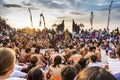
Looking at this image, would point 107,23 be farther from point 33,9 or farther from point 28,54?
point 28,54

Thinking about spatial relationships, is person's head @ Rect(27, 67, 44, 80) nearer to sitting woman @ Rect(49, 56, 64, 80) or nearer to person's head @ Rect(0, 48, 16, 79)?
person's head @ Rect(0, 48, 16, 79)

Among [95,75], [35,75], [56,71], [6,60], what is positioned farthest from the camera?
[56,71]

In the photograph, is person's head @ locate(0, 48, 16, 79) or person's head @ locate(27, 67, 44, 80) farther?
person's head @ locate(27, 67, 44, 80)

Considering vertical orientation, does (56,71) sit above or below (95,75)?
below

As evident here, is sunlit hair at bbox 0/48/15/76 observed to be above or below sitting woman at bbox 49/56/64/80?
above

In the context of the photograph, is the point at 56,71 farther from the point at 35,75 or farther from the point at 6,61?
the point at 6,61

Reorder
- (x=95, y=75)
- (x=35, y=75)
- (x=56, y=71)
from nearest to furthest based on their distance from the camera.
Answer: (x=95, y=75) < (x=35, y=75) < (x=56, y=71)

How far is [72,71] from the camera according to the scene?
16.1 ft

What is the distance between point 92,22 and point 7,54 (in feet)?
174

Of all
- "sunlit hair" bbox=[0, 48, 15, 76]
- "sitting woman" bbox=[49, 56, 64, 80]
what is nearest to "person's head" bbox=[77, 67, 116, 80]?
"sunlit hair" bbox=[0, 48, 15, 76]

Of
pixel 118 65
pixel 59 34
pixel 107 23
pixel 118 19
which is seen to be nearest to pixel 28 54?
pixel 118 65

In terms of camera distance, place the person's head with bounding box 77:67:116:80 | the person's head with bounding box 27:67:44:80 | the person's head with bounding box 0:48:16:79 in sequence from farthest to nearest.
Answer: the person's head with bounding box 27:67:44:80
the person's head with bounding box 0:48:16:79
the person's head with bounding box 77:67:116:80

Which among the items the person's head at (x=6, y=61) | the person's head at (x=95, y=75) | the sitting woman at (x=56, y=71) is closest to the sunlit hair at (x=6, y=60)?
the person's head at (x=6, y=61)

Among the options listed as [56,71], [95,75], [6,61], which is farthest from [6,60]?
[56,71]
